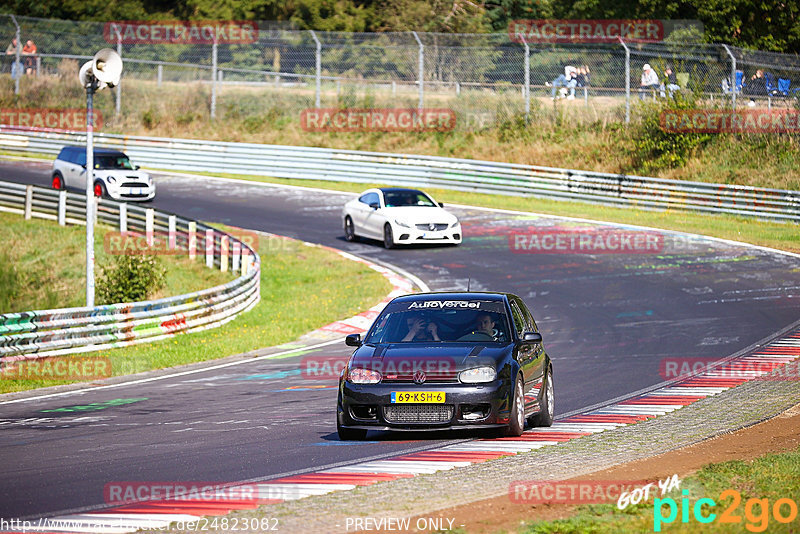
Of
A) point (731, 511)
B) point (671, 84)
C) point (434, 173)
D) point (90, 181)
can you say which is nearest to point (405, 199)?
point (434, 173)

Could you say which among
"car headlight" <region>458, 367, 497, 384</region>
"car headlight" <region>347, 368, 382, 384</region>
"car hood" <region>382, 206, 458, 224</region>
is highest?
"car headlight" <region>458, 367, 497, 384</region>

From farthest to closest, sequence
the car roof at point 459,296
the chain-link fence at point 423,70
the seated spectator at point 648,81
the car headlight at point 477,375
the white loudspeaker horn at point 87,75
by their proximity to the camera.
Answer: the seated spectator at point 648,81 < the chain-link fence at point 423,70 < the white loudspeaker horn at point 87,75 < the car roof at point 459,296 < the car headlight at point 477,375

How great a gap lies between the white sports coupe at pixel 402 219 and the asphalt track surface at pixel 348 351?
15.8 inches

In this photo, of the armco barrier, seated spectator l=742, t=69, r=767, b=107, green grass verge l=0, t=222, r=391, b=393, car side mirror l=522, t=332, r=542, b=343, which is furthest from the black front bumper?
seated spectator l=742, t=69, r=767, b=107

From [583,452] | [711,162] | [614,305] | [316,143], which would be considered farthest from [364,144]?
[583,452]

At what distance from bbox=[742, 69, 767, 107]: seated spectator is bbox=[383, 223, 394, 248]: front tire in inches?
532

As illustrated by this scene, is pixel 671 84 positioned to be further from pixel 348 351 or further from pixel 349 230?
pixel 348 351

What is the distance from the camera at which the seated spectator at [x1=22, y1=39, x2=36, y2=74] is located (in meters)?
46.4

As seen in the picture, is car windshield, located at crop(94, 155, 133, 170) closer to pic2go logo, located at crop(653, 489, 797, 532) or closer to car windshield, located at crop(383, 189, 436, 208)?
car windshield, located at crop(383, 189, 436, 208)

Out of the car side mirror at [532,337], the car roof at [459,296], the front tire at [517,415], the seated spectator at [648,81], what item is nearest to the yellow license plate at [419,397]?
the front tire at [517,415]

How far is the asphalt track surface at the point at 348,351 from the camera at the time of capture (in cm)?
910

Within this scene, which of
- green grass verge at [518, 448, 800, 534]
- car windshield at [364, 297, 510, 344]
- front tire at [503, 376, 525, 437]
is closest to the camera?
green grass verge at [518, 448, 800, 534]

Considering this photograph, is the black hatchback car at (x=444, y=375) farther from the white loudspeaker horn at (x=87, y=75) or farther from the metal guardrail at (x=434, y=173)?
the metal guardrail at (x=434, y=173)

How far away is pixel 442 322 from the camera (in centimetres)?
1097
